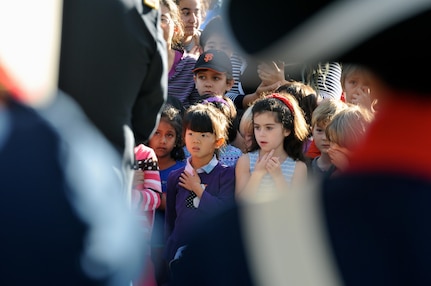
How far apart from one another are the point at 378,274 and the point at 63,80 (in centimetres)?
99

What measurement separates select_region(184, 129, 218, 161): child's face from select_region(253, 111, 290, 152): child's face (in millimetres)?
259

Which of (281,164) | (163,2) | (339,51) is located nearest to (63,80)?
(339,51)

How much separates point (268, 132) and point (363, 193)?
10.8ft

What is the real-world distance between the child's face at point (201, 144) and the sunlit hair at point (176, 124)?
298mm

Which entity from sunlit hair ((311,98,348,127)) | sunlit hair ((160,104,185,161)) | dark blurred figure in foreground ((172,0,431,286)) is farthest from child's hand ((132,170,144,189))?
dark blurred figure in foreground ((172,0,431,286))

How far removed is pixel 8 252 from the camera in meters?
1.21

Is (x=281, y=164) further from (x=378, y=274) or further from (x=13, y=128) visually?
(x=378, y=274)

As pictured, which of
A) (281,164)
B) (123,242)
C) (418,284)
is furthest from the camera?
(281,164)

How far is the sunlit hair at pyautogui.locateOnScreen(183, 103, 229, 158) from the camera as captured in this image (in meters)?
4.24

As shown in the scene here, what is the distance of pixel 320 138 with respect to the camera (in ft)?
14.6

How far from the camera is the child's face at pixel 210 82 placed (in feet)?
17.1

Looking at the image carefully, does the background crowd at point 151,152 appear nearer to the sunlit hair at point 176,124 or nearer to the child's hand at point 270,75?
the sunlit hair at point 176,124

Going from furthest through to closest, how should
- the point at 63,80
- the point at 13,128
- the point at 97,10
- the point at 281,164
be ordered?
the point at 281,164
the point at 97,10
the point at 63,80
the point at 13,128

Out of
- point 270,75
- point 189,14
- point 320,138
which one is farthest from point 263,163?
point 189,14
